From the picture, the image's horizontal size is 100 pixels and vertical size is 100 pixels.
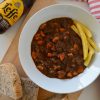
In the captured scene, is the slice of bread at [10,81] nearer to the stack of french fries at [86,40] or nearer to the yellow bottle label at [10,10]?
the yellow bottle label at [10,10]

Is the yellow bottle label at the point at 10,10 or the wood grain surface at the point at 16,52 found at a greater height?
the yellow bottle label at the point at 10,10

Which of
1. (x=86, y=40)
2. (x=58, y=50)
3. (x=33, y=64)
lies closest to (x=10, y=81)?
(x=33, y=64)

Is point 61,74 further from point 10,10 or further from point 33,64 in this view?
point 10,10

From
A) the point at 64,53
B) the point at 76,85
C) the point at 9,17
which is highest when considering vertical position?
the point at 9,17

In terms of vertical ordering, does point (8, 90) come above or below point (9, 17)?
below

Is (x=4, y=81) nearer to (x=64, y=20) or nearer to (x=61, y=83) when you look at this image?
(x=61, y=83)

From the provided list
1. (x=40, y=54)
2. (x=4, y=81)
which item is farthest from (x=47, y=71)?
(x=4, y=81)

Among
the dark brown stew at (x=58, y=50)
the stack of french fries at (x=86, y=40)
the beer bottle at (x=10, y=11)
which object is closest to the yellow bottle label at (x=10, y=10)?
the beer bottle at (x=10, y=11)
